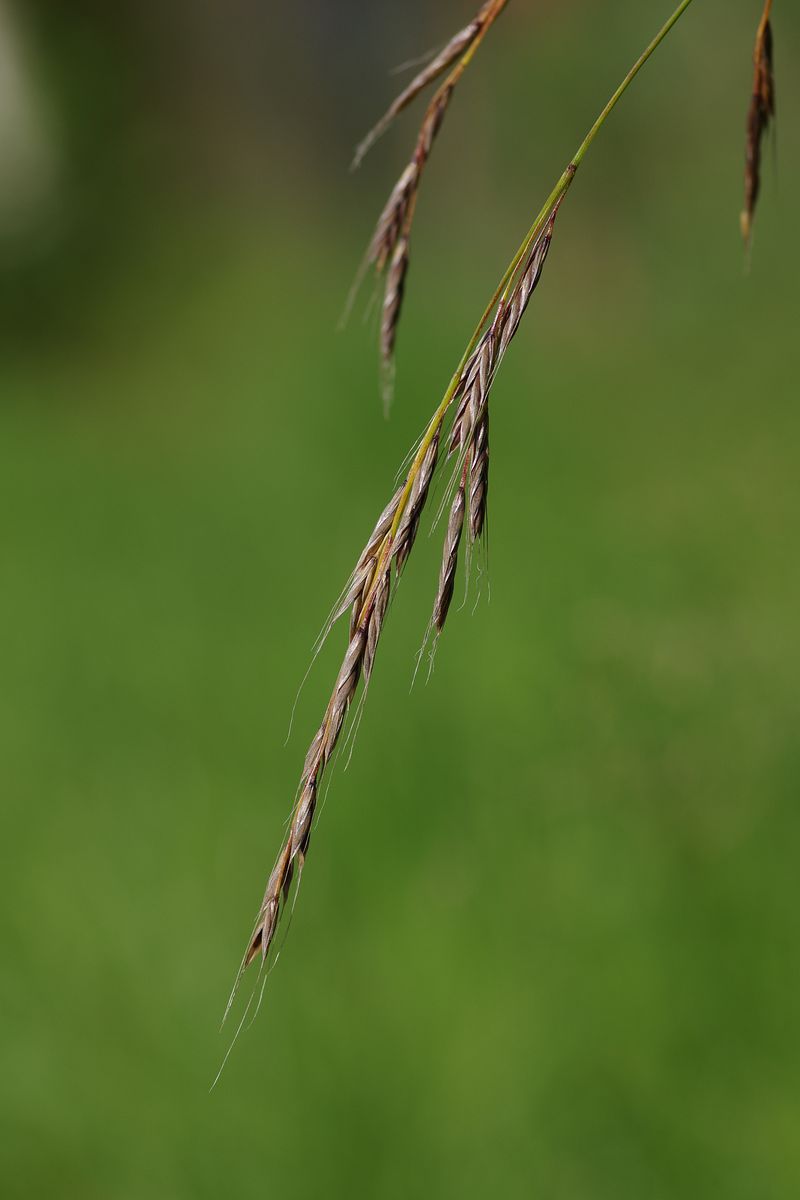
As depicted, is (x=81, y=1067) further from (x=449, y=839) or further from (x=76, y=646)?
(x=76, y=646)

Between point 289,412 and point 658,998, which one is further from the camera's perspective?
point 289,412

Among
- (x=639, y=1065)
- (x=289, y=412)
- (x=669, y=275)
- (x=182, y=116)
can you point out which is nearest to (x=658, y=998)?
(x=639, y=1065)

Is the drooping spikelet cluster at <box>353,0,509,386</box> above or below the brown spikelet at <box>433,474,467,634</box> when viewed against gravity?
above

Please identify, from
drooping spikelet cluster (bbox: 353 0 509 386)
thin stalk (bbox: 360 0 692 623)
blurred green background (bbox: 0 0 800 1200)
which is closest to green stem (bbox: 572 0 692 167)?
thin stalk (bbox: 360 0 692 623)

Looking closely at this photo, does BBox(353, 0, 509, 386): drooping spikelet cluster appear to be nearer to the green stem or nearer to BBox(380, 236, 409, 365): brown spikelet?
BBox(380, 236, 409, 365): brown spikelet

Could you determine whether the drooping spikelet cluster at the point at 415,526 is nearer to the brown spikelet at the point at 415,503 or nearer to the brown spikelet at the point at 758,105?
the brown spikelet at the point at 415,503

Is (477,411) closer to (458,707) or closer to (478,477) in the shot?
(478,477)

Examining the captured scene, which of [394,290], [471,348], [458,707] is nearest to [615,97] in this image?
[471,348]
